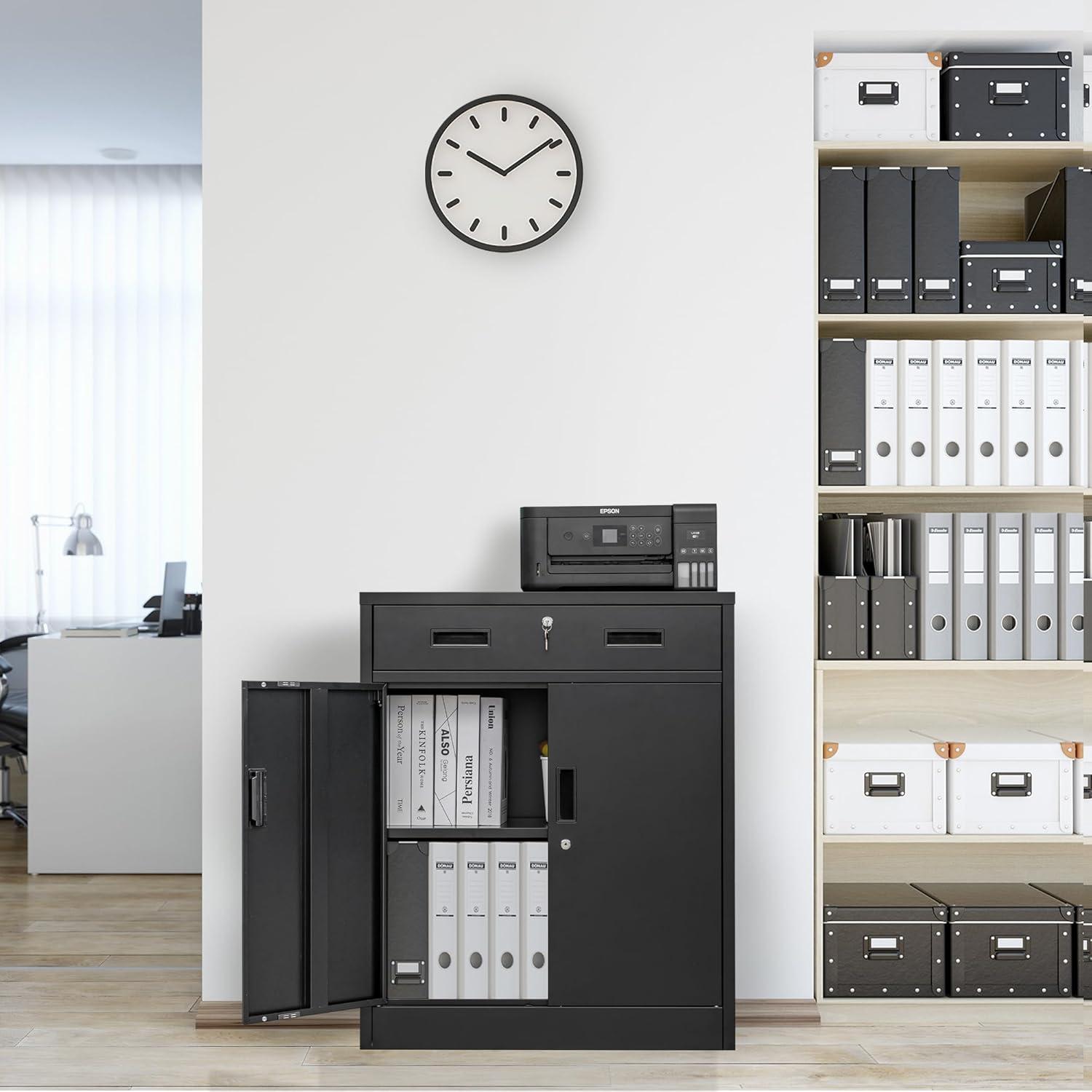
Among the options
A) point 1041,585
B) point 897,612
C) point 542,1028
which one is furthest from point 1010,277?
point 542,1028

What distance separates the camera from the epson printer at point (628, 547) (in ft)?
7.63

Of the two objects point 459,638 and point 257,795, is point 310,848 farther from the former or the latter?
point 459,638

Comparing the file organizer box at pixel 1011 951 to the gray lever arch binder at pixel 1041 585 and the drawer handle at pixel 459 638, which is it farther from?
the drawer handle at pixel 459 638

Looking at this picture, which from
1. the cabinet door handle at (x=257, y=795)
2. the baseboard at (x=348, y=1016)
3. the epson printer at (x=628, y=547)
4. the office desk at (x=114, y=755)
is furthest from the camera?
the office desk at (x=114, y=755)

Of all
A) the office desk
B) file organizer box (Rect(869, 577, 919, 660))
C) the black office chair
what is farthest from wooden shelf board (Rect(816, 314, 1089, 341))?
the black office chair

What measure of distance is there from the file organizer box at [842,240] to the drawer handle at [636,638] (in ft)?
3.12

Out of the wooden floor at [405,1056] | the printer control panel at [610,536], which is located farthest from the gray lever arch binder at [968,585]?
the wooden floor at [405,1056]

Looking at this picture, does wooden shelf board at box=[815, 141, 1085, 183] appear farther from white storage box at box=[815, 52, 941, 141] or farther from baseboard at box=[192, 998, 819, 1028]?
baseboard at box=[192, 998, 819, 1028]

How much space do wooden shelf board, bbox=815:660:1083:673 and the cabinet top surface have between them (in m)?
0.44

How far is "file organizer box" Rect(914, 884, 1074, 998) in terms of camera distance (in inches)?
101

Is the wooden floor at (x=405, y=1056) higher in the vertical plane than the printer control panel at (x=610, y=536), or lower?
lower

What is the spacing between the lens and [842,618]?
257 centimetres

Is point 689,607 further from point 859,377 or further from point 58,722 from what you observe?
point 58,722

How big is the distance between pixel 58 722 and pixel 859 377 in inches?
121
